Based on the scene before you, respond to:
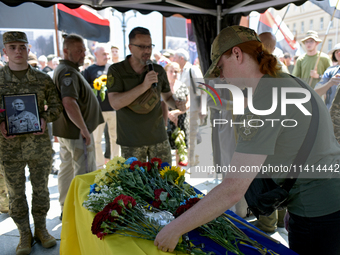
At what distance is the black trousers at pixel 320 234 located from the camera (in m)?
1.24

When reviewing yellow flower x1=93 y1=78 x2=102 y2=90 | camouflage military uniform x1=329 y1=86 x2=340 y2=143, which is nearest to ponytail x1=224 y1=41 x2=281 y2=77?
camouflage military uniform x1=329 y1=86 x2=340 y2=143

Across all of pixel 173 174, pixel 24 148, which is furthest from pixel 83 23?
pixel 173 174

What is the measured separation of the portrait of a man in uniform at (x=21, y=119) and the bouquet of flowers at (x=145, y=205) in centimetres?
108

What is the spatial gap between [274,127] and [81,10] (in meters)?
5.85

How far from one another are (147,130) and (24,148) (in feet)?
3.59

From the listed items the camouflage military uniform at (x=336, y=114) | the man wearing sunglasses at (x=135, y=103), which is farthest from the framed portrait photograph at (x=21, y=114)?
the camouflage military uniform at (x=336, y=114)

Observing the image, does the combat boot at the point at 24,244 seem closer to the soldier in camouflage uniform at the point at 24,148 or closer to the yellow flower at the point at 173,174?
the soldier in camouflage uniform at the point at 24,148

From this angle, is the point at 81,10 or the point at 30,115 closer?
the point at 30,115

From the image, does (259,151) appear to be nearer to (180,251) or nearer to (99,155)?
(180,251)

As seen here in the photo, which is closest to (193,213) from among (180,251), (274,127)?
(180,251)

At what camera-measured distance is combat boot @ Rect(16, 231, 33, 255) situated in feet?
8.47

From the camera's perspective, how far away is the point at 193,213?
1078 millimetres

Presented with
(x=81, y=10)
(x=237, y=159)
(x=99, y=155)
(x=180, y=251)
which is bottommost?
(x=99, y=155)

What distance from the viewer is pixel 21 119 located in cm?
248
